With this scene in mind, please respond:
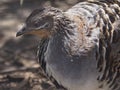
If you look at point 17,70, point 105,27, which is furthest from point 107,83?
point 17,70

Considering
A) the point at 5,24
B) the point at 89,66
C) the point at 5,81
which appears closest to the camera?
the point at 89,66

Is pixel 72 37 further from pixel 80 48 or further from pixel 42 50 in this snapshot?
pixel 42 50

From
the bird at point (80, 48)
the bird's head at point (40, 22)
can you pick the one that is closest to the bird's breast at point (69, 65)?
the bird at point (80, 48)

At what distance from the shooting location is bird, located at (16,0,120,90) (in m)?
3.29

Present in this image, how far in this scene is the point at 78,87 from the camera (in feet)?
11.0

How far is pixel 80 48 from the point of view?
3320 mm

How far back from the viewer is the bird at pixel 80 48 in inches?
130

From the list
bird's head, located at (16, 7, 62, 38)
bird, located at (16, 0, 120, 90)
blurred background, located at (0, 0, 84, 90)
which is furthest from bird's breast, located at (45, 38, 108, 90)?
blurred background, located at (0, 0, 84, 90)

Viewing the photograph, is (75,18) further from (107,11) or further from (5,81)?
(5,81)

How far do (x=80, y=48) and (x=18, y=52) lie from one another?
1.28 m

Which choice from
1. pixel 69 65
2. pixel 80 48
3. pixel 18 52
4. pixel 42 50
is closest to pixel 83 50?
pixel 80 48

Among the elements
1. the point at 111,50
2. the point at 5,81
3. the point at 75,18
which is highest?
the point at 75,18

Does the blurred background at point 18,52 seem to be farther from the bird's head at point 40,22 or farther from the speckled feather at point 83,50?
the bird's head at point 40,22

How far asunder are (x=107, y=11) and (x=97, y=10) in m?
0.07
